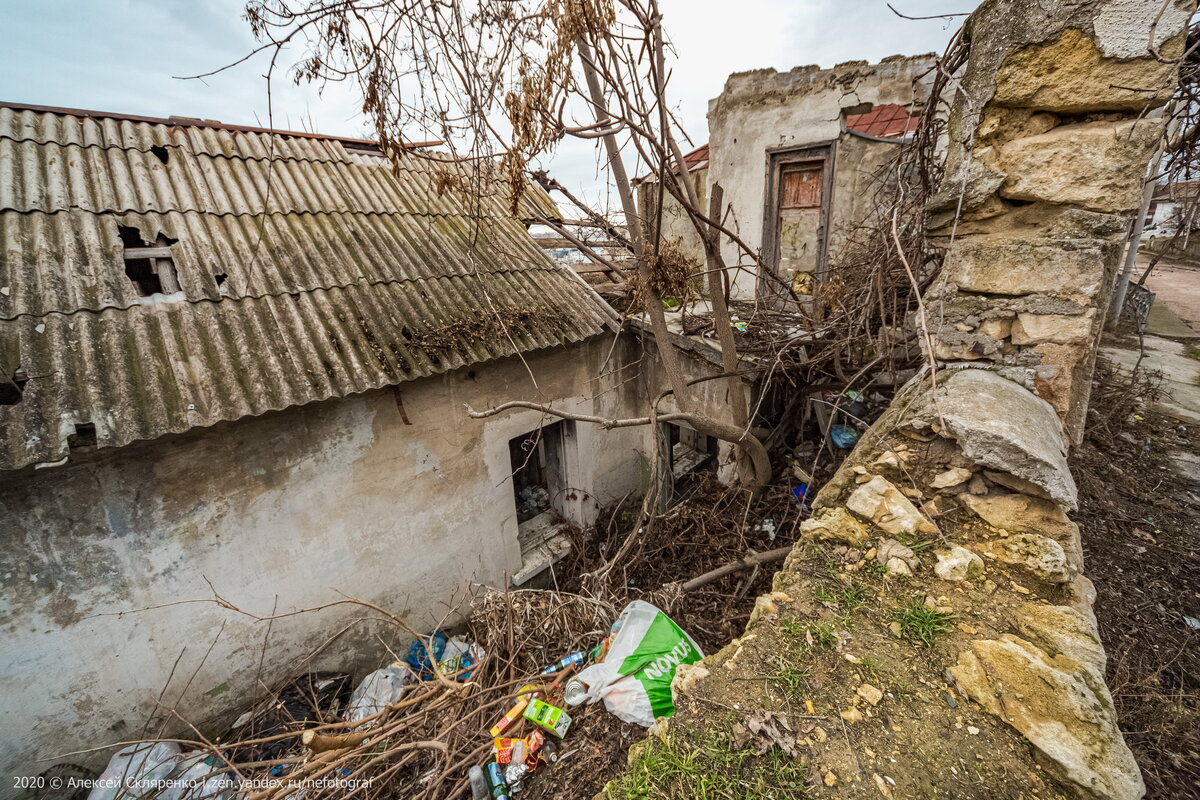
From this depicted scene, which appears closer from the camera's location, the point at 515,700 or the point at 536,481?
the point at 515,700

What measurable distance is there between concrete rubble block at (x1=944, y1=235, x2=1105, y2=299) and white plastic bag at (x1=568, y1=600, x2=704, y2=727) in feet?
7.96

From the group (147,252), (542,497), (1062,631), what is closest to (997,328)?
(1062,631)

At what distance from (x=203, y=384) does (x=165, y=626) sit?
6.11 ft

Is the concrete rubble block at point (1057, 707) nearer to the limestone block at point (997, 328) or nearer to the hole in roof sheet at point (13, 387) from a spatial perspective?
the limestone block at point (997, 328)

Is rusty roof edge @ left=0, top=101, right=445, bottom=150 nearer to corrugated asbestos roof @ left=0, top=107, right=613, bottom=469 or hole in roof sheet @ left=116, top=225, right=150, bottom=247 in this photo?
corrugated asbestos roof @ left=0, top=107, right=613, bottom=469

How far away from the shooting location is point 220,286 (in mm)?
3611

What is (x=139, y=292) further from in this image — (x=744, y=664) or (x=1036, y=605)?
(x=1036, y=605)

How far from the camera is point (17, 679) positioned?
3.00 m

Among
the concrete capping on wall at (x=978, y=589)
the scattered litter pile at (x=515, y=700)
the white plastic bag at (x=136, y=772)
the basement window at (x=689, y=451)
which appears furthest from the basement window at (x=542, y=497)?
the concrete capping on wall at (x=978, y=589)

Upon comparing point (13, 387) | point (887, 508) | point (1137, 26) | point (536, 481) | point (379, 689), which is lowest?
point (379, 689)

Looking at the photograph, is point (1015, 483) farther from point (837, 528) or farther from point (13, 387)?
point (13, 387)

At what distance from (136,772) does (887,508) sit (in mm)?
5004

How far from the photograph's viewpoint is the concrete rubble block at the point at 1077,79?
6.26ft

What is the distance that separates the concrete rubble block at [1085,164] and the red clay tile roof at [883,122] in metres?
4.25
